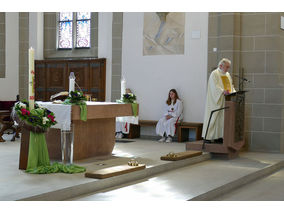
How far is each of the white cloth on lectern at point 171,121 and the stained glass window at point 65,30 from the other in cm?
392

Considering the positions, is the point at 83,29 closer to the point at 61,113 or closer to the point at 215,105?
the point at 215,105

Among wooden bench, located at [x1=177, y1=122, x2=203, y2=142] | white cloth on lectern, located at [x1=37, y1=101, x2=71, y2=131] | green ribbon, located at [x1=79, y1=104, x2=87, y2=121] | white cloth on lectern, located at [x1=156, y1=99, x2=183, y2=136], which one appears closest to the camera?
white cloth on lectern, located at [x1=37, y1=101, x2=71, y2=131]

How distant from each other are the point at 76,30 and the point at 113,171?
7724 mm

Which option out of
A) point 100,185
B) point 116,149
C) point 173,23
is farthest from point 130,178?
point 173,23

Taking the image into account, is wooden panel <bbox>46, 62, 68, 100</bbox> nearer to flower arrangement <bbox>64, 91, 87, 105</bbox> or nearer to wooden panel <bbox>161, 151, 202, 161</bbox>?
wooden panel <bbox>161, 151, 202, 161</bbox>

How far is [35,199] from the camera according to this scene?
499cm

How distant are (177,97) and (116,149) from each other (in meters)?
2.60

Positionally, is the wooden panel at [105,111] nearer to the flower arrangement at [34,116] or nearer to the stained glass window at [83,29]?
the flower arrangement at [34,116]

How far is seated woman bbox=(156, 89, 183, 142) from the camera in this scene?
10961mm

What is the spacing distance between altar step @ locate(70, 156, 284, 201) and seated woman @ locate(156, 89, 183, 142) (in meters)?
2.34

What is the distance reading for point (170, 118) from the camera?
435 inches

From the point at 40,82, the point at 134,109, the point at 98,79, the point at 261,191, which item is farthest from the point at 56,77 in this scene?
the point at 261,191

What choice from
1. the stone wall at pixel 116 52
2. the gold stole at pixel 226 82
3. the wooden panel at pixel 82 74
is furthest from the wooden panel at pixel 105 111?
the wooden panel at pixel 82 74

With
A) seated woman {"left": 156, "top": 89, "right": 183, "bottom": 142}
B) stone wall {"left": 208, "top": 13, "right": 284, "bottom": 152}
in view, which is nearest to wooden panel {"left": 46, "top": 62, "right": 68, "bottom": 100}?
seated woman {"left": 156, "top": 89, "right": 183, "bottom": 142}
